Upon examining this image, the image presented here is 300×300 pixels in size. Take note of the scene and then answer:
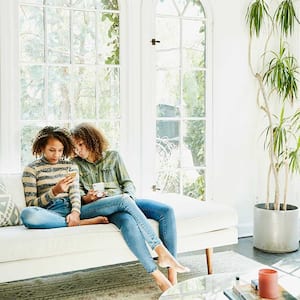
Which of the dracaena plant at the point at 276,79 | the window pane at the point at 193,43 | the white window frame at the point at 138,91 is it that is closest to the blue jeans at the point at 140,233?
the white window frame at the point at 138,91

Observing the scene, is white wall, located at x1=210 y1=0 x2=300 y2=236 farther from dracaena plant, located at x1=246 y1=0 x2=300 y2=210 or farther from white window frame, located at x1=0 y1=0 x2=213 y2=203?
white window frame, located at x1=0 y1=0 x2=213 y2=203

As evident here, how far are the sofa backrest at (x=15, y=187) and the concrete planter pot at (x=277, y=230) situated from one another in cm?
206

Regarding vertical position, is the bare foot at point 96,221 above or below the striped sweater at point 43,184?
below

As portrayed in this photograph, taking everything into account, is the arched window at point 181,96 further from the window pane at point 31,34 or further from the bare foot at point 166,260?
the bare foot at point 166,260

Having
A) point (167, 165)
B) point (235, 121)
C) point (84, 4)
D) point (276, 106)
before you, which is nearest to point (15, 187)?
point (167, 165)

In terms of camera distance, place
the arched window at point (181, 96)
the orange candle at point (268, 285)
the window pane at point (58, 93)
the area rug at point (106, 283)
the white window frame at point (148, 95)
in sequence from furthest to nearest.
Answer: the arched window at point (181, 96) < the white window frame at point (148, 95) < the window pane at point (58, 93) < the area rug at point (106, 283) < the orange candle at point (268, 285)

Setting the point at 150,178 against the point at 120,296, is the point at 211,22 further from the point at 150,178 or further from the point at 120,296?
the point at 120,296

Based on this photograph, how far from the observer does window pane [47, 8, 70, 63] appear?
4.09m

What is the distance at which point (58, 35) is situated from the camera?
4.12 metres

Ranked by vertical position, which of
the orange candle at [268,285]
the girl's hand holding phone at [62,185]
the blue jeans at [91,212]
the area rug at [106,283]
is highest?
the girl's hand holding phone at [62,185]

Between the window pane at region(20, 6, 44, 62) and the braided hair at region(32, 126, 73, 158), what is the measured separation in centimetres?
64

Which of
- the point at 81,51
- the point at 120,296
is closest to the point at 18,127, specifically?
the point at 81,51

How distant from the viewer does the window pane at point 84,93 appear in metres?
4.21

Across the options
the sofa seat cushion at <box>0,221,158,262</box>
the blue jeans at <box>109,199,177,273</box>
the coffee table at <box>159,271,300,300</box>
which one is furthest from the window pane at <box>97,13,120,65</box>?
the coffee table at <box>159,271,300,300</box>
